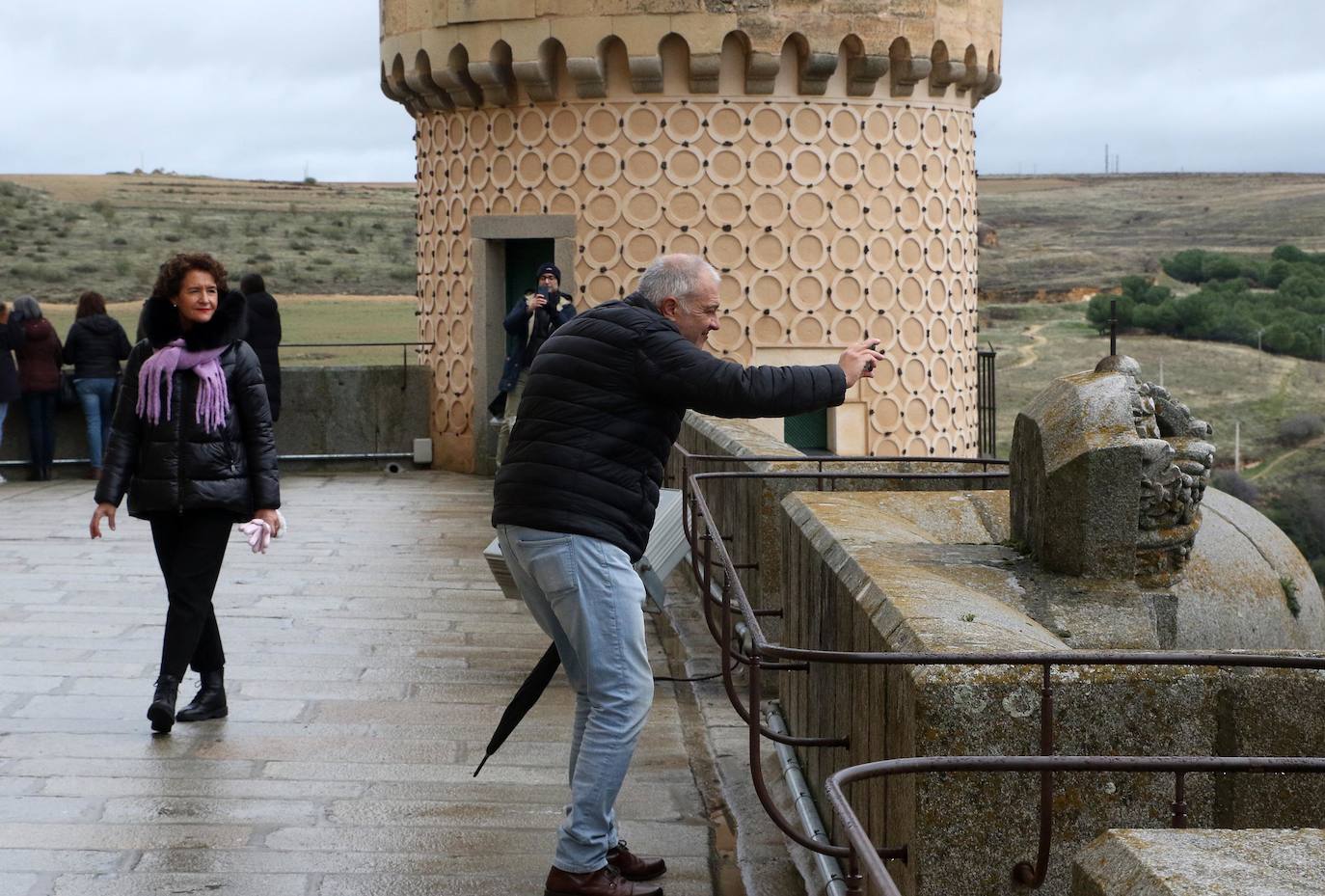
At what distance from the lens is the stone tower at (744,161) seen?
1608cm

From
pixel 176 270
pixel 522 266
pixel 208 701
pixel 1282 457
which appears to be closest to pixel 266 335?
pixel 522 266

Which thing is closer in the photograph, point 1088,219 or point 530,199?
point 530,199

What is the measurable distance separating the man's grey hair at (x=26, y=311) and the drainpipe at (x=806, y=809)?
1111 cm

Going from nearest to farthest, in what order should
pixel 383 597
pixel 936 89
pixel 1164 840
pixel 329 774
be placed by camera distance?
pixel 1164 840
pixel 329 774
pixel 383 597
pixel 936 89

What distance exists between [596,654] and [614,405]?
27.3 inches

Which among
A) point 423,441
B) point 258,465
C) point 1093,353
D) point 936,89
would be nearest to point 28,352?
point 423,441

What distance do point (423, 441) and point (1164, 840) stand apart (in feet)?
51.5

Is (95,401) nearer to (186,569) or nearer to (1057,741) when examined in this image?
(186,569)

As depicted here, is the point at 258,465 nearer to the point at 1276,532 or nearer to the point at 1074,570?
the point at 1074,570

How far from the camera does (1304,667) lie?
3936mm

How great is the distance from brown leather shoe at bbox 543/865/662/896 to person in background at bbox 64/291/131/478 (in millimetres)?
12008

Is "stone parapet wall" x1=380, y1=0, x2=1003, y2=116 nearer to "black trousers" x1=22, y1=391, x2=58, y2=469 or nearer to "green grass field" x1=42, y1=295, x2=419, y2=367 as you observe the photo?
"green grass field" x1=42, y1=295, x2=419, y2=367

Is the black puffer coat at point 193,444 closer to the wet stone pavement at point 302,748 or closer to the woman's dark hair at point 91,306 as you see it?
the wet stone pavement at point 302,748

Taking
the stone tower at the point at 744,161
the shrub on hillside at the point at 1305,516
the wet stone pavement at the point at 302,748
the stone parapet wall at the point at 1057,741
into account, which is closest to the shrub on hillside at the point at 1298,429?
the shrub on hillside at the point at 1305,516
